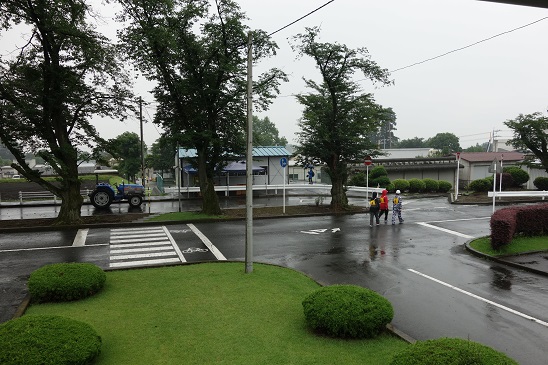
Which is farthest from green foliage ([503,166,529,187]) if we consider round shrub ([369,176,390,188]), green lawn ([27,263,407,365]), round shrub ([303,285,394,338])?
round shrub ([303,285,394,338])

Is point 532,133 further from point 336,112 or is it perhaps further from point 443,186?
point 336,112

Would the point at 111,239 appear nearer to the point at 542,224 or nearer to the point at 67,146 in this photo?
the point at 67,146

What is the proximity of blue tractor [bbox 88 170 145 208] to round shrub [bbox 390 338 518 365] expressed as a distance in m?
24.4

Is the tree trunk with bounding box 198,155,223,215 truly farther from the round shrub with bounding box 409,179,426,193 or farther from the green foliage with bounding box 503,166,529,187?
the green foliage with bounding box 503,166,529,187

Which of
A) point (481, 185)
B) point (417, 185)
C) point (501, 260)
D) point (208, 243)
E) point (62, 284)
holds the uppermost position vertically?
point (481, 185)

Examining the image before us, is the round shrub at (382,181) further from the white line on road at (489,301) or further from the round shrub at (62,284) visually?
the round shrub at (62,284)

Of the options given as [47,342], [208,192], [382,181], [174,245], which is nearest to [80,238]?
[174,245]

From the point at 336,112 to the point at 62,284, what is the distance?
62.9ft

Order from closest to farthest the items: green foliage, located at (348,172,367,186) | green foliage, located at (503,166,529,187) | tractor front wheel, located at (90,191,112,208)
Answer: tractor front wheel, located at (90,191,112,208), green foliage, located at (503,166,529,187), green foliage, located at (348,172,367,186)

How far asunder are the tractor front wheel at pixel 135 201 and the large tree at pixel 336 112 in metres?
11.9

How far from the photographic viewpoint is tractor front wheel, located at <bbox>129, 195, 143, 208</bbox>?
2634cm

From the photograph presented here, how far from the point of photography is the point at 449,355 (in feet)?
13.9

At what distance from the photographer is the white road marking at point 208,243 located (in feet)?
42.1

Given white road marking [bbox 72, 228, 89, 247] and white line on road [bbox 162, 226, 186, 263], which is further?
white road marking [bbox 72, 228, 89, 247]
